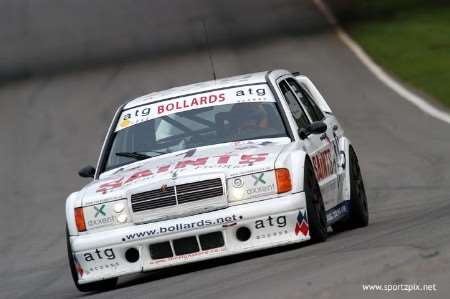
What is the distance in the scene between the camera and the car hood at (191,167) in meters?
9.80

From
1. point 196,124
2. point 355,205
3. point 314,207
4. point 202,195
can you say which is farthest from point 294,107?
point 202,195

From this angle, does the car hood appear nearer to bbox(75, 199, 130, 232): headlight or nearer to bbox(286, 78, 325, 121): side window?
bbox(75, 199, 130, 232): headlight

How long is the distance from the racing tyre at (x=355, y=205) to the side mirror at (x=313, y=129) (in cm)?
124

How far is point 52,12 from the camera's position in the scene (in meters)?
36.2

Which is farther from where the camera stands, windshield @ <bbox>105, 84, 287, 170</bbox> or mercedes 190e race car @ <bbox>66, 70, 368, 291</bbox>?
windshield @ <bbox>105, 84, 287, 170</bbox>

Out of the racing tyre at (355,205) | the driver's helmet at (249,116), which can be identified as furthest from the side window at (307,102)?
the driver's helmet at (249,116)

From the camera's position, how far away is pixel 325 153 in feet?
36.9

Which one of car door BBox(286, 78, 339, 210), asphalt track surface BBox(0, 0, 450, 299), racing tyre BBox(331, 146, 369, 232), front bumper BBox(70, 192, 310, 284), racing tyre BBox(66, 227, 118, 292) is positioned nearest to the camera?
asphalt track surface BBox(0, 0, 450, 299)

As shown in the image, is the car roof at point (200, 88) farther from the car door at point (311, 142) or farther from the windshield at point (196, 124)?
the car door at point (311, 142)

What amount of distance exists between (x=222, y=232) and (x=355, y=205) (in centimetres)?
253

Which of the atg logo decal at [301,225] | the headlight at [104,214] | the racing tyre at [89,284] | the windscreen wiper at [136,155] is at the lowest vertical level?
the racing tyre at [89,284]

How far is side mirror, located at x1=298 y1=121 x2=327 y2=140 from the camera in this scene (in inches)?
422

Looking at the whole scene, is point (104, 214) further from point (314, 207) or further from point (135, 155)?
point (314, 207)

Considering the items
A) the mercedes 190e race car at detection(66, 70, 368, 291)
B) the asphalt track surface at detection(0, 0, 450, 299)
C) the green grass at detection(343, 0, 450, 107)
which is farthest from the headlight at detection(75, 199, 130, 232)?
the green grass at detection(343, 0, 450, 107)
